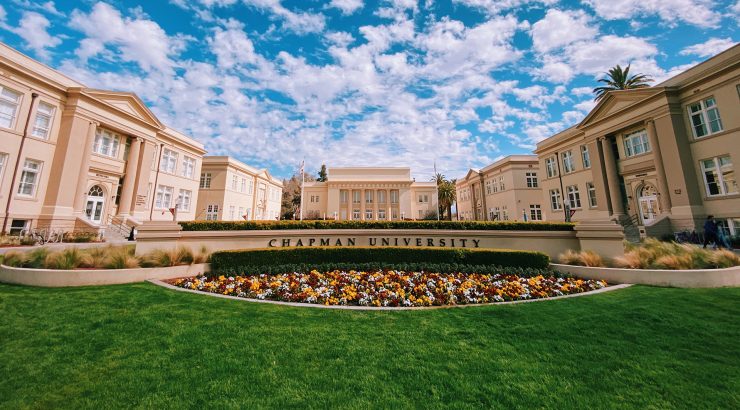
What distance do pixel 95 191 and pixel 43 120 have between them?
5.90 m

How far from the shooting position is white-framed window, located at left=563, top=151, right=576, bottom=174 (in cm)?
2850

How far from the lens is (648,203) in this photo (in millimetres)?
21078

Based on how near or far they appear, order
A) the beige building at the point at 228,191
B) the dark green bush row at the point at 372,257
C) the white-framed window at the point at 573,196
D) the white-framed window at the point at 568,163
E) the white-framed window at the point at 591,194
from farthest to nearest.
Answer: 1. the beige building at the point at 228,191
2. the white-framed window at the point at 568,163
3. the white-framed window at the point at 573,196
4. the white-framed window at the point at 591,194
5. the dark green bush row at the point at 372,257

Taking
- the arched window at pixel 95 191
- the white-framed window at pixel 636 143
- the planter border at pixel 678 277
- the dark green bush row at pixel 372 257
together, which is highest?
the white-framed window at pixel 636 143

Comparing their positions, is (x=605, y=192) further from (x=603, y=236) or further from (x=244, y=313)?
(x=244, y=313)

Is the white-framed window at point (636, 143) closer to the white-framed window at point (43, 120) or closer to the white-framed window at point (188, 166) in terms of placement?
the white-framed window at point (188, 166)

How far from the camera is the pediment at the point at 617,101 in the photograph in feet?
66.0

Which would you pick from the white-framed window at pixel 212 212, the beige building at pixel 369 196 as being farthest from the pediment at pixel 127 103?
the beige building at pixel 369 196

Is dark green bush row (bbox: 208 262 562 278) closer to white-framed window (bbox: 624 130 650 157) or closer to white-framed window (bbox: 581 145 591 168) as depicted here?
Answer: white-framed window (bbox: 624 130 650 157)

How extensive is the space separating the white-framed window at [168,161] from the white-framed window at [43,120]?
9.05 metres

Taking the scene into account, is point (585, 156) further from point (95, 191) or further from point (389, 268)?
point (95, 191)

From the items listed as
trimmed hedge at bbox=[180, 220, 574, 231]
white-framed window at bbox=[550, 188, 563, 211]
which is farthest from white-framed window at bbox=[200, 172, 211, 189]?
white-framed window at bbox=[550, 188, 563, 211]

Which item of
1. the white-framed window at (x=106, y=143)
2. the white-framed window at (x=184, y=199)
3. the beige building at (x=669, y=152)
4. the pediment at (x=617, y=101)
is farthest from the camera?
the white-framed window at (x=184, y=199)

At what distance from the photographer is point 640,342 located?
4191 mm
